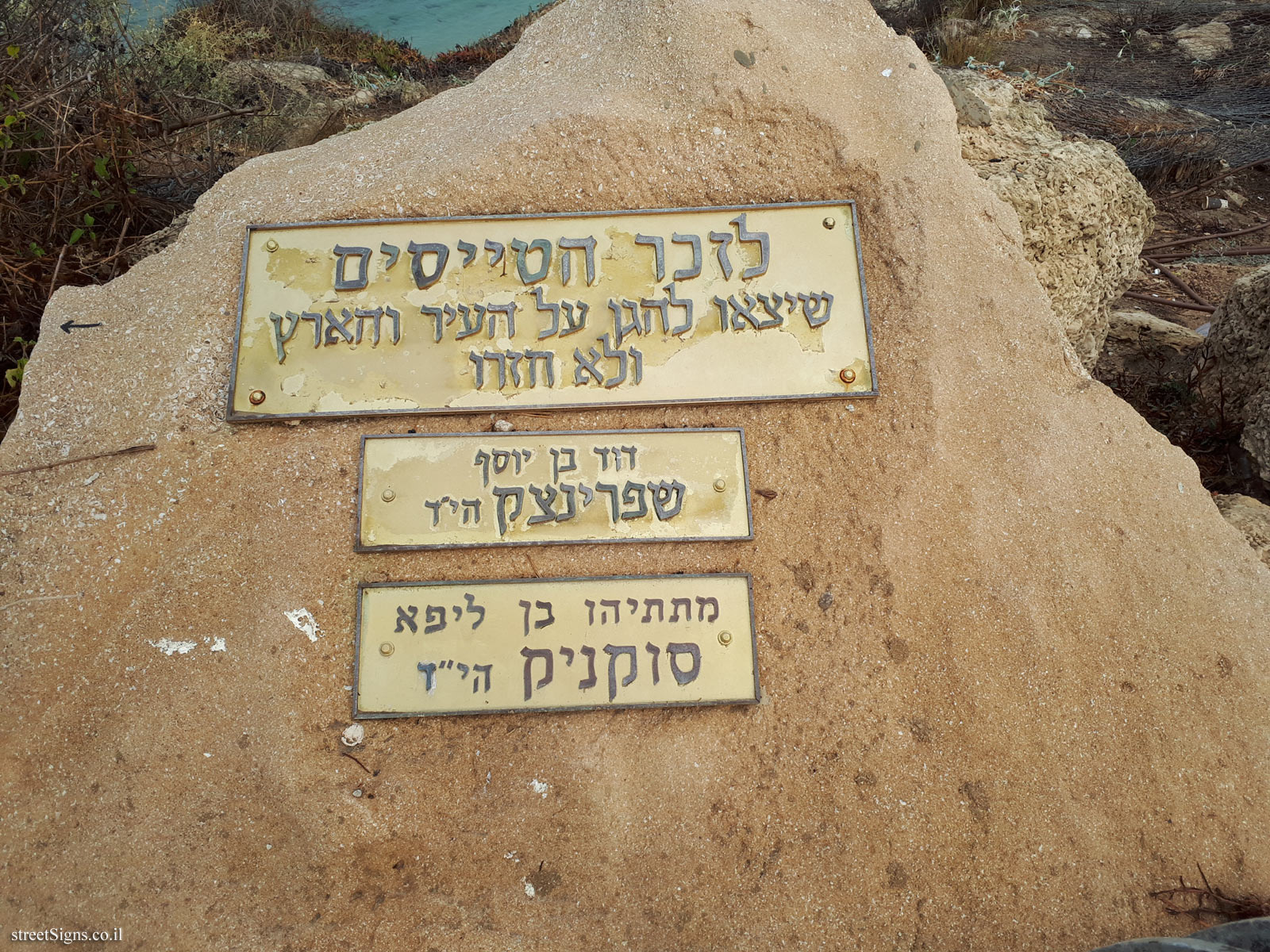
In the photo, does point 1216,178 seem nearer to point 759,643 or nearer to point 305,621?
point 759,643

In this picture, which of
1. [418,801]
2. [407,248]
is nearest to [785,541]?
[418,801]

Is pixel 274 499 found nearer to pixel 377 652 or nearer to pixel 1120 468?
pixel 377 652

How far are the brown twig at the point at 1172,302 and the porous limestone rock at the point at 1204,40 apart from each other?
151 inches

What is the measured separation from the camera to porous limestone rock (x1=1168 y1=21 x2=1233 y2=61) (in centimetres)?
724

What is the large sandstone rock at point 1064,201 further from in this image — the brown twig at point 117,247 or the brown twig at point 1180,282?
the brown twig at point 117,247

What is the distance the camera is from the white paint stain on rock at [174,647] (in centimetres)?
233

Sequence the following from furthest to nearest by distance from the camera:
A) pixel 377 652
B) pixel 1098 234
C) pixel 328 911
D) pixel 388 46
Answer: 1. pixel 388 46
2. pixel 1098 234
3. pixel 377 652
4. pixel 328 911

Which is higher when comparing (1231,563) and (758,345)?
(758,345)

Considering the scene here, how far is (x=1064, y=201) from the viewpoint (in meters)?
3.21

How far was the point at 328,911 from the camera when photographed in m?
2.19

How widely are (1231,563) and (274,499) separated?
3111 millimetres

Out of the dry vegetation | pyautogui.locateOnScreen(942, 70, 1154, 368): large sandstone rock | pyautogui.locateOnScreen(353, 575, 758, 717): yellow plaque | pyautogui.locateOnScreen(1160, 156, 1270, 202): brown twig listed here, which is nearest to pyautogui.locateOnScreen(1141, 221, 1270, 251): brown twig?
pyautogui.locateOnScreen(1160, 156, 1270, 202): brown twig

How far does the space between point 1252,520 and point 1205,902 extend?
4.63 ft

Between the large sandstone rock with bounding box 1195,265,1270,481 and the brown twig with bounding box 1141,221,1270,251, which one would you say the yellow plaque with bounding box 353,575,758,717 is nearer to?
the large sandstone rock with bounding box 1195,265,1270,481
